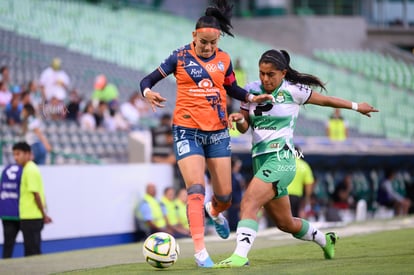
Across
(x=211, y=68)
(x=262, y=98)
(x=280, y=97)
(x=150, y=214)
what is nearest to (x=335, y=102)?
(x=280, y=97)

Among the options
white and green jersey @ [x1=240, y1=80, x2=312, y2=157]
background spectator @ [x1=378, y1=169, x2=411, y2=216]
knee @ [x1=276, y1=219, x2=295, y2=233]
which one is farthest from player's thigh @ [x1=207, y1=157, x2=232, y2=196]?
background spectator @ [x1=378, y1=169, x2=411, y2=216]

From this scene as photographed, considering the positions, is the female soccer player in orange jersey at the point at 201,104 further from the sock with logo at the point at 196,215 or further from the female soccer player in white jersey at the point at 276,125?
the female soccer player in white jersey at the point at 276,125

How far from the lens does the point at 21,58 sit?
24.3 meters

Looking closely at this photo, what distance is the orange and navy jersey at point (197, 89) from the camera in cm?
979

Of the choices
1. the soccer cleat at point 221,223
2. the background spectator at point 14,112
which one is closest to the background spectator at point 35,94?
the background spectator at point 14,112

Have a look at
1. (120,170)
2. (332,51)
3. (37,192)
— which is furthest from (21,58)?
(332,51)

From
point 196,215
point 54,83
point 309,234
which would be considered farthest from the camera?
point 54,83

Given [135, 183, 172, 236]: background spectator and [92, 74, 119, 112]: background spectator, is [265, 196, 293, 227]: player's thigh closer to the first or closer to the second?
[135, 183, 172, 236]: background spectator

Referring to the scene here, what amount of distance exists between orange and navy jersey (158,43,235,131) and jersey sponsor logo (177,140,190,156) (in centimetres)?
16

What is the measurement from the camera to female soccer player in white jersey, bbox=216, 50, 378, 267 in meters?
9.66

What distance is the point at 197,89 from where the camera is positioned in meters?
9.80

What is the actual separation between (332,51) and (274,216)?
3194 centimetres

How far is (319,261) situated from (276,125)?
56.1 inches

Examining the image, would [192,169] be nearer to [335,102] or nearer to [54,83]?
[335,102]
